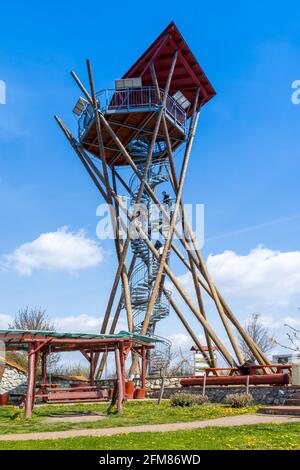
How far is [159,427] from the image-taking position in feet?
37.5

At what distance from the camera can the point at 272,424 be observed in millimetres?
11023

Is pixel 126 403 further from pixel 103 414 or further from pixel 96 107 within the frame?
pixel 96 107

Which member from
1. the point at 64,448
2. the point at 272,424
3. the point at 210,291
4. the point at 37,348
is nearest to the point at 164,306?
the point at 210,291

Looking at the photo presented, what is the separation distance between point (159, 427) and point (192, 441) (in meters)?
2.73

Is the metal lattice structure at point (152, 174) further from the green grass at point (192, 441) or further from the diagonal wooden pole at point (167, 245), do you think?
the green grass at point (192, 441)

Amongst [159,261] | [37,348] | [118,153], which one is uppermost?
[118,153]

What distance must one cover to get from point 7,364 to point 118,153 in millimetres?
11939

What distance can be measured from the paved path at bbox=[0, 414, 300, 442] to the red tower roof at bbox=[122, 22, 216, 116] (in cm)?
1698

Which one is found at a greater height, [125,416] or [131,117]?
[131,117]

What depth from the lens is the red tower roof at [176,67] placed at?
77.8 feet

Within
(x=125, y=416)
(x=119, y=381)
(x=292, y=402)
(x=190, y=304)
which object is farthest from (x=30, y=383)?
(x=190, y=304)

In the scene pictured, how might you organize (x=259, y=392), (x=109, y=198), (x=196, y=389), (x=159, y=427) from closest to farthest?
(x=159, y=427) → (x=259, y=392) → (x=196, y=389) → (x=109, y=198)

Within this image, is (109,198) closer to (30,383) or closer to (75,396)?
(75,396)

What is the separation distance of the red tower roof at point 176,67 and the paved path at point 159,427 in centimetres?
1698
